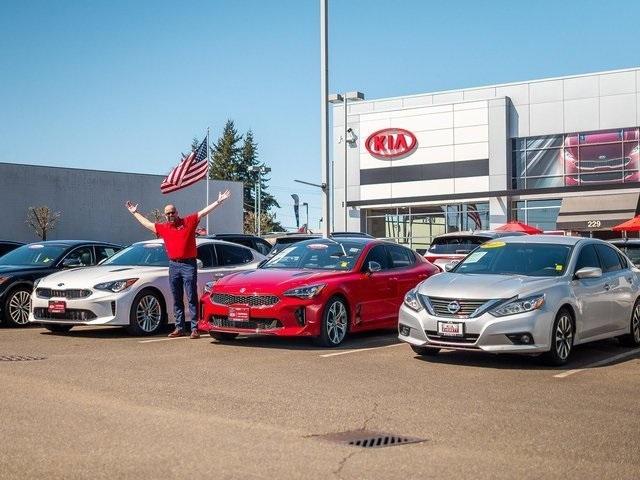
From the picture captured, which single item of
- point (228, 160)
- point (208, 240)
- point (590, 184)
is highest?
point (228, 160)

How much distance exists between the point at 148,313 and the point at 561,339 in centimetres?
625

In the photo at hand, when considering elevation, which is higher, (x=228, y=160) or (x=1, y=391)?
(x=228, y=160)

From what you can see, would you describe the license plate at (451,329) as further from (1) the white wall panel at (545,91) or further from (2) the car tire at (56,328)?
(1) the white wall panel at (545,91)

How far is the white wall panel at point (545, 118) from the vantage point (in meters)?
46.3

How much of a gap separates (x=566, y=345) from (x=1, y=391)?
6.18 m

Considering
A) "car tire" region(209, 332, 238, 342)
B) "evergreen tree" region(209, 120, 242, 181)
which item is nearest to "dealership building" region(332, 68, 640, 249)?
"car tire" region(209, 332, 238, 342)

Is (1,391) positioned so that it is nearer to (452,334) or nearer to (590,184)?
(452,334)

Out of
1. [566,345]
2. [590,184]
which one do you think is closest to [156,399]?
[566,345]

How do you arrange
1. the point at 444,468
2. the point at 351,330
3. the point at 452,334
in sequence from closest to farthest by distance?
the point at 444,468 < the point at 452,334 < the point at 351,330

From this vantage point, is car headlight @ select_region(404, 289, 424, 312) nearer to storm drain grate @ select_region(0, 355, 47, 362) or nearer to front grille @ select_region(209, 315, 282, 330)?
front grille @ select_region(209, 315, 282, 330)

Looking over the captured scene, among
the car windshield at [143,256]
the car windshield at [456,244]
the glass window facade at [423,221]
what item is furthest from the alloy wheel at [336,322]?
the glass window facade at [423,221]

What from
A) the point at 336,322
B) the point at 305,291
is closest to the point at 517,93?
the point at 336,322

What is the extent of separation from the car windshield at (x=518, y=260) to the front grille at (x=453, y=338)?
1.28 m

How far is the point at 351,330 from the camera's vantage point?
13.0 meters
